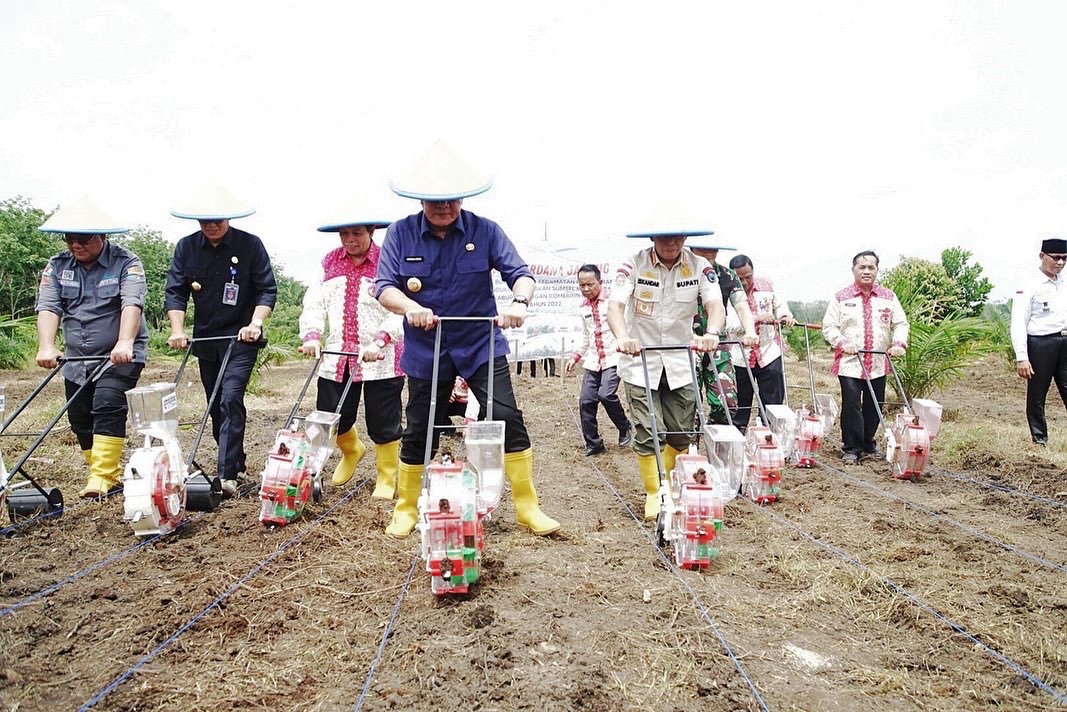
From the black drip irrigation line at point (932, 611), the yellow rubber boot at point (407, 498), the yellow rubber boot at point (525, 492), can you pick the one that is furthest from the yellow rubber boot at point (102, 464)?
the black drip irrigation line at point (932, 611)

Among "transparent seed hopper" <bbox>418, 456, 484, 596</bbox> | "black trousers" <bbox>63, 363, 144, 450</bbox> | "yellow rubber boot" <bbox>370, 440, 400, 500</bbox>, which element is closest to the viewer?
"transparent seed hopper" <bbox>418, 456, 484, 596</bbox>

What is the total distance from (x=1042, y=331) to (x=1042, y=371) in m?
0.37

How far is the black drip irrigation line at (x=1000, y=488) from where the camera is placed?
540cm

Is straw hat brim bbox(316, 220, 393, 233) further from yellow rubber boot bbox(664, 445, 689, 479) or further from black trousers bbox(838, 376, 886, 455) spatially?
black trousers bbox(838, 376, 886, 455)

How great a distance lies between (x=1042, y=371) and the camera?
7.41m

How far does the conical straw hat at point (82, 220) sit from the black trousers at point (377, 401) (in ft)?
5.43

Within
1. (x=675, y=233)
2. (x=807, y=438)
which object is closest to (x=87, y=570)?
(x=675, y=233)

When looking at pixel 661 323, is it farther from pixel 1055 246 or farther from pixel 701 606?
pixel 1055 246

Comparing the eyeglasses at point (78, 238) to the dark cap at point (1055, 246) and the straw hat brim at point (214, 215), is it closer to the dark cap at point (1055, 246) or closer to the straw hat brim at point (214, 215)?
the straw hat brim at point (214, 215)

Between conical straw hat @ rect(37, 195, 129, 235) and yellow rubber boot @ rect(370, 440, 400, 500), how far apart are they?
2210 millimetres

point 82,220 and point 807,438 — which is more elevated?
point 82,220

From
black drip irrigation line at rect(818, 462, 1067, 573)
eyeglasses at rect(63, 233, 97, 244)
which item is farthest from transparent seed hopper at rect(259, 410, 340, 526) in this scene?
black drip irrigation line at rect(818, 462, 1067, 573)

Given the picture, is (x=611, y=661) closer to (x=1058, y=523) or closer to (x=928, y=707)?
(x=928, y=707)

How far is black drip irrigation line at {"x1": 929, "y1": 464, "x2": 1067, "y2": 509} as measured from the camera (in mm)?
5402
